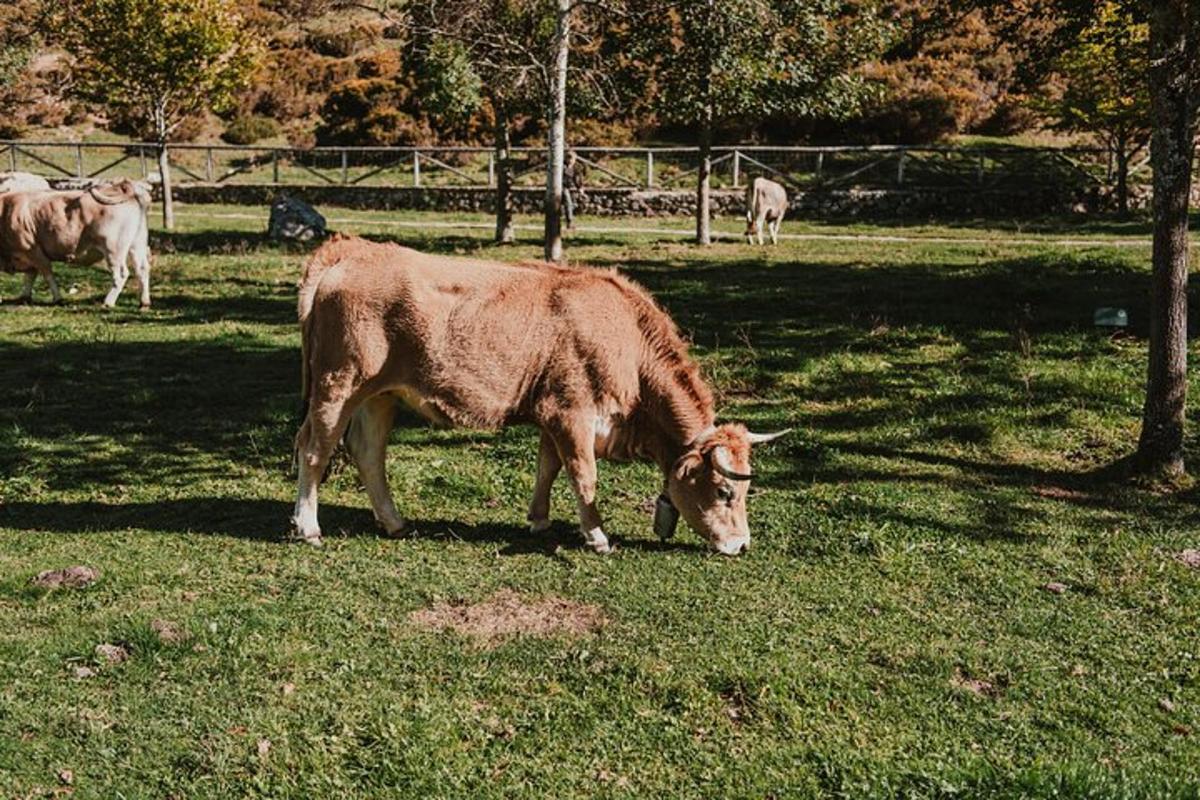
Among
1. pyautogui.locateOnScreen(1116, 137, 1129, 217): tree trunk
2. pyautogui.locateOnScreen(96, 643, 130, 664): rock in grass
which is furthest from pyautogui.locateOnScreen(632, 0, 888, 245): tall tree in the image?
pyautogui.locateOnScreen(96, 643, 130, 664): rock in grass

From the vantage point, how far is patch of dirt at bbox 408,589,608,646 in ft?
22.6

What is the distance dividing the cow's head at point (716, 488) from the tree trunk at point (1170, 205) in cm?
389

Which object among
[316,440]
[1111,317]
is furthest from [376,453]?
[1111,317]

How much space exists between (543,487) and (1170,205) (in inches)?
225

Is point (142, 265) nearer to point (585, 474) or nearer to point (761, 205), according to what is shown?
point (585, 474)

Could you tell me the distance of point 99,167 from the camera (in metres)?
44.3

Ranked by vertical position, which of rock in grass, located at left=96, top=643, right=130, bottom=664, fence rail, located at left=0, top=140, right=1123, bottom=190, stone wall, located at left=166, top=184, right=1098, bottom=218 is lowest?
rock in grass, located at left=96, top=643, right=130, bottom=664

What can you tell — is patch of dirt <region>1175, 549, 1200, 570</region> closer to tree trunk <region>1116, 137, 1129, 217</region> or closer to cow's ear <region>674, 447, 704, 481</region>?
cow's ear <region>674, 447, 704, 481</region>

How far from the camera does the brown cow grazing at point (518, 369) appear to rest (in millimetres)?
8016

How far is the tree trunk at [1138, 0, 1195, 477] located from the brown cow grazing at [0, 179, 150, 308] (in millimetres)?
15048

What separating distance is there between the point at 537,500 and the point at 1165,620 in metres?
4.46

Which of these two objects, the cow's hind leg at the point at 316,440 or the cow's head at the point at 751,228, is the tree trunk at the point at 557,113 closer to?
the cow's head at the point at 751,228

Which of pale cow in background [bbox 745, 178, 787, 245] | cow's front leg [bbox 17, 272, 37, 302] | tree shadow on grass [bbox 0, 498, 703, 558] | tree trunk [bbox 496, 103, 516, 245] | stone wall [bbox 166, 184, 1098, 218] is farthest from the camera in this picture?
stone wall [bbox 166, 184, 1098, 218]

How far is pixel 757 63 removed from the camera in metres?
23.1
